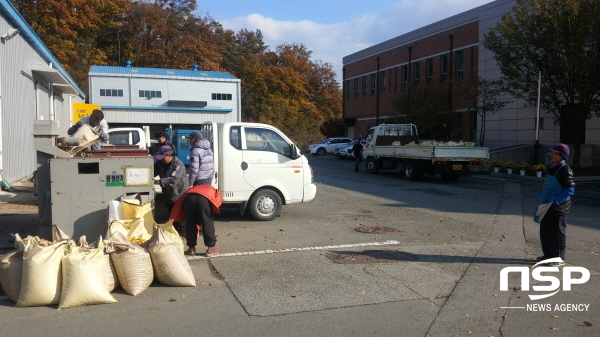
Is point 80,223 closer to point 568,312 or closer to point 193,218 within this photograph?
point 193,218

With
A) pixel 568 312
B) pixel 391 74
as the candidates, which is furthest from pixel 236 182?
pixel 391 74

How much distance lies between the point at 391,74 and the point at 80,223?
3841cm

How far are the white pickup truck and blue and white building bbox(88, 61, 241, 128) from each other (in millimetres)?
9205

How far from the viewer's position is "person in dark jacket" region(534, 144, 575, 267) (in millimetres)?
7223

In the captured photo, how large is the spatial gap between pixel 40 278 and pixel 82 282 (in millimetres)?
430

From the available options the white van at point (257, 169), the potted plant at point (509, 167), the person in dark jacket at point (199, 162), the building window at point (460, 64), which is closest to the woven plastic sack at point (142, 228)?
the person in dark jacket at point (199, 162)

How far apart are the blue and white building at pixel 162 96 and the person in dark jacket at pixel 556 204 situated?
22.7 meters

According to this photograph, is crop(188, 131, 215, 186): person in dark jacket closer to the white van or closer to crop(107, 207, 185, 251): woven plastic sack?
the white van

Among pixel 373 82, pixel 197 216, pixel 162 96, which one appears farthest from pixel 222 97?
pixel 197 216

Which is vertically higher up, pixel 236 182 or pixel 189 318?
pixel 236 182

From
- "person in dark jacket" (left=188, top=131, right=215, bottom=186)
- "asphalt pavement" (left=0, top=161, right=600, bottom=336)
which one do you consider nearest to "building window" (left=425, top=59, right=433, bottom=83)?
"asphalt pavement" (left=0, top=161, right=600, bottom=336)

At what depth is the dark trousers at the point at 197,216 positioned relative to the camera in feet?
24.3

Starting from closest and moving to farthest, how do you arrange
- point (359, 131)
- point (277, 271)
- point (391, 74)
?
point (277, 271) < point (391, 74) < point (359, 131)

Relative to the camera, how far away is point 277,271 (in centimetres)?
714
